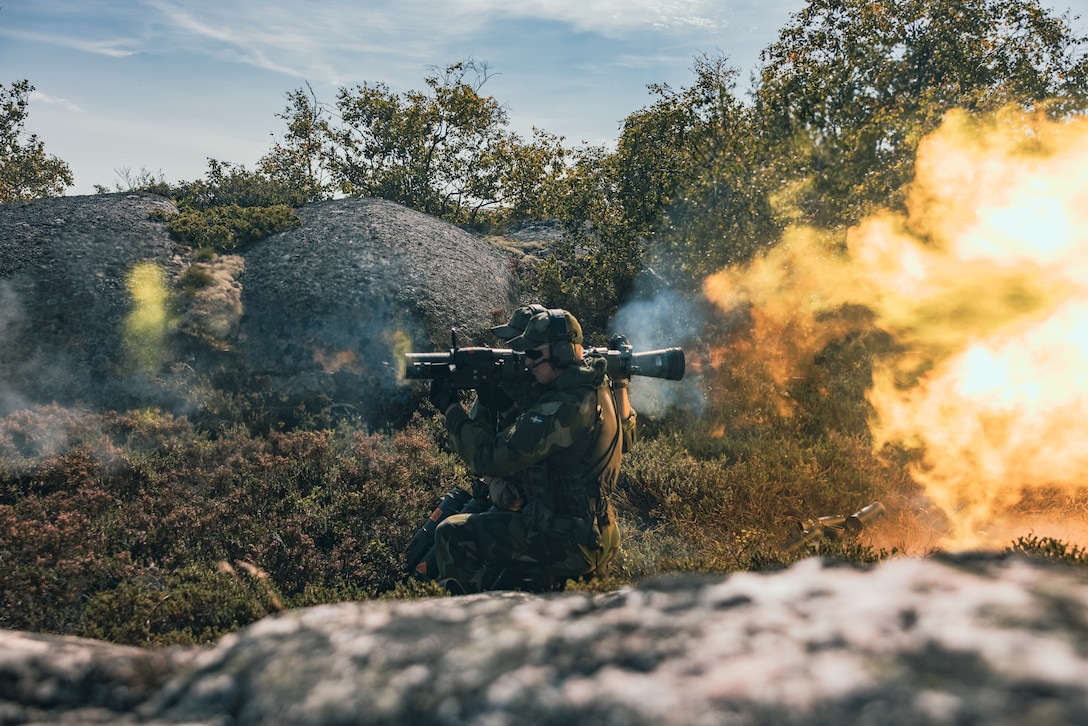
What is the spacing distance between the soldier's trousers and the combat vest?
0.08 meters

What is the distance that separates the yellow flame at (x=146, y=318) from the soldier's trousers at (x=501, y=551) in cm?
786

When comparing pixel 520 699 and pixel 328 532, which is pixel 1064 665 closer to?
pixel 520 699

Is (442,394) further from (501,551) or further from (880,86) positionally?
(880,86)

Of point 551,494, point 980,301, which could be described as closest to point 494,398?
point 551,494

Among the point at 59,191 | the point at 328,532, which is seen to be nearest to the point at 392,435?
the point at 328,532

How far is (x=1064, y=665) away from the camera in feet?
4.36

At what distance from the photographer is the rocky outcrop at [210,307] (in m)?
10.8

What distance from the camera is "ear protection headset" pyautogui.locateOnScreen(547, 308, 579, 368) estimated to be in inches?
208

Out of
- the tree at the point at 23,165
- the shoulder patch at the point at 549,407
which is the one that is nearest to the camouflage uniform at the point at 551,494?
the shoulder patch at the point at 549,407

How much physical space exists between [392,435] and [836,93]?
33.2 feet

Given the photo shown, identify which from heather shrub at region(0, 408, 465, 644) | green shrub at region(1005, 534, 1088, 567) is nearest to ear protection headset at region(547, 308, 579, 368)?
heather shrub at region(0, 408, 465, 644)

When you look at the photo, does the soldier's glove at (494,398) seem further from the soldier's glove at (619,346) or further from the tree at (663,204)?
the tree at (663,204)

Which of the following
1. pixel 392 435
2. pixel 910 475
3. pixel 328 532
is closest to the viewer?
pixel 328 532

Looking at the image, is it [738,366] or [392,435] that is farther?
[738,366]
